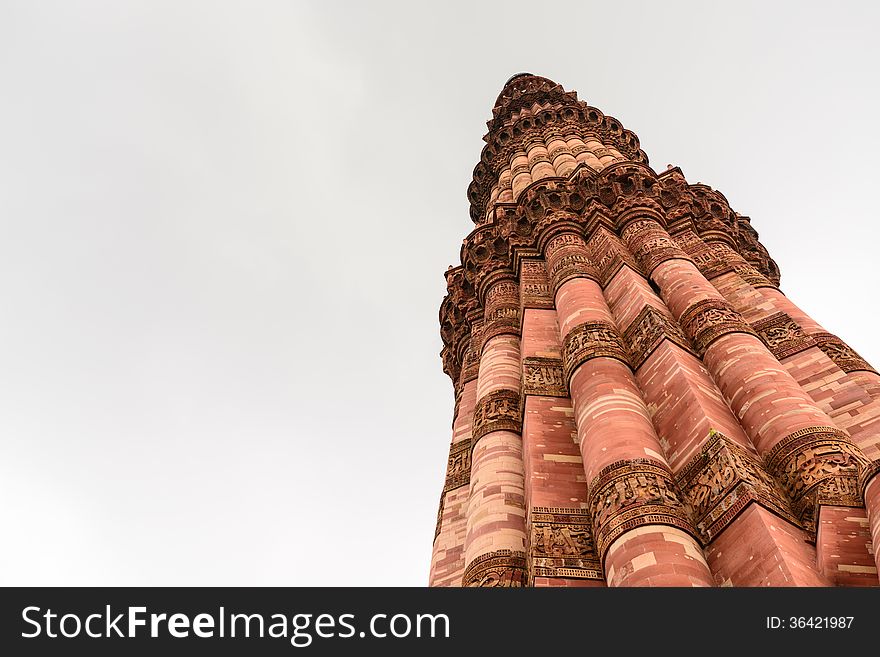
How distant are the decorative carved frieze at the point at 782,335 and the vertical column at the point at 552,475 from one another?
8.77 feet

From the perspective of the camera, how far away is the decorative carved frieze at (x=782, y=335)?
9336 millimetres

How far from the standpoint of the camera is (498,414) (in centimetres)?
952

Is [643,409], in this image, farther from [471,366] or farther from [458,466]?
[471,366]

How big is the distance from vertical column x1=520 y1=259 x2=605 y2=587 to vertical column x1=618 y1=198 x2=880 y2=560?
5.40 ft

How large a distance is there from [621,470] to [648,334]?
2.84 m

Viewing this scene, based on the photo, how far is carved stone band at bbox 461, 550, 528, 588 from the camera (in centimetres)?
682

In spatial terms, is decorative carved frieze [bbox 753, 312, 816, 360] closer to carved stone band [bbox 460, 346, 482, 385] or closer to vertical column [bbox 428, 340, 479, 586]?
vertical column [bbox 428, 340, 479, 586]

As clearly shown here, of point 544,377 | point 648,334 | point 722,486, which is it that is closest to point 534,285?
point 544,377

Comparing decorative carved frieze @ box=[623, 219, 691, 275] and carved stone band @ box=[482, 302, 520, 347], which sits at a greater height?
decorative carved frieze @ box=[623, 219, 691, 275]

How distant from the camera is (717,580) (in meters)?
5.39

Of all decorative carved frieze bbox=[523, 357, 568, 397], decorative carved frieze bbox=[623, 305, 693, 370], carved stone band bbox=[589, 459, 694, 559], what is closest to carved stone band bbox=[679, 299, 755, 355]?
decorative carved frieze bbox=[623, 305, 693, 370]
